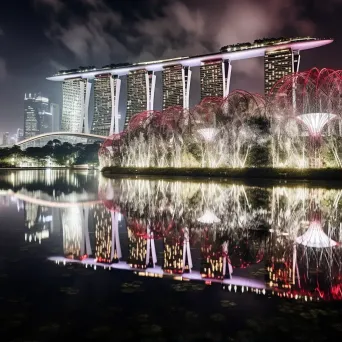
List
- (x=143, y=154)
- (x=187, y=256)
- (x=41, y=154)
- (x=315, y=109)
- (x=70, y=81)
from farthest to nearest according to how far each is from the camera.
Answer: (x=70, y=81) → (x=41, y=154) → (x=143, y=154) → (x=315, y=109) → (x=187, y=256)

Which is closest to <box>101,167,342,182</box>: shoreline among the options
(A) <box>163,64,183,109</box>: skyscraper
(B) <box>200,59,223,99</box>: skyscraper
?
(B) <box>200,59,223,99</box>: skyscraper

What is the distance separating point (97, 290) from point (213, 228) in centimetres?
496

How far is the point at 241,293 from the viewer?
5102 millimetres

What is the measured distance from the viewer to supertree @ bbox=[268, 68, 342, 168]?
2981 centimetres

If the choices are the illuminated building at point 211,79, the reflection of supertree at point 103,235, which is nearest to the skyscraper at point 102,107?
the illuminated building at point 211,79

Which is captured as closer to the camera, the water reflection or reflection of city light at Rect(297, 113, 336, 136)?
the water reflection

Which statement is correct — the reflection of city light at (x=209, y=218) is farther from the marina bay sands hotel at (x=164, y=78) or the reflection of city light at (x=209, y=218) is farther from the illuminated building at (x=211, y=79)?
the illuminated building at (x=211, y=79)

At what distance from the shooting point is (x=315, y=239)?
8.33 metres

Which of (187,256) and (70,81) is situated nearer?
(187,256)

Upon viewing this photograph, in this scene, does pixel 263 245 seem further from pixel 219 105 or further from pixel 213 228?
pixel 219 105

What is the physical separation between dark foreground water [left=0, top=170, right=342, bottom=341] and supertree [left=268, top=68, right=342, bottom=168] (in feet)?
69.8

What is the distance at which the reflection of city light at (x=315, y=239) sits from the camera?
7.87 metres

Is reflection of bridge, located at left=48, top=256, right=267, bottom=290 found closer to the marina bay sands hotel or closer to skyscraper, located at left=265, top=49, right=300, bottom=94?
the marina bay sands hotel

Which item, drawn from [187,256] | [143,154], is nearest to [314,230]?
[187,256]
